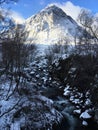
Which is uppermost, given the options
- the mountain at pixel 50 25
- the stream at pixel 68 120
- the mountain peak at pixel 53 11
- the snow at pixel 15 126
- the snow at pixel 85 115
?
the mountain peak at pixel 53 11

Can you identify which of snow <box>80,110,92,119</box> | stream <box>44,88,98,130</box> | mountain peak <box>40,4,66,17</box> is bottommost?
stream <box>44,88,98,130</box>

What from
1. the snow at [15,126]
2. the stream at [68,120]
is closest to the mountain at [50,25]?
the stream at [68,120]

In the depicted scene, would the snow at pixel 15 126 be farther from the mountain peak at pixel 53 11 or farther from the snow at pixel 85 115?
the mountain peak at pixel 53 11

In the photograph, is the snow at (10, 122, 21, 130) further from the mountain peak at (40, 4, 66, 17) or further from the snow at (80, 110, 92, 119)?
the mountain peak at (40, 4, 66, 17)

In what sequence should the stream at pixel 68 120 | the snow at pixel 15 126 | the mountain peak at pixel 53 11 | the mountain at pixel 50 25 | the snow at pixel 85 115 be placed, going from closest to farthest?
the snow at pixel 15 126 < the stream at pixel 68 120 < the snow at pixel 85 115 < the mountain at pixel 50 25 < the mountain peak at pixel 53 11

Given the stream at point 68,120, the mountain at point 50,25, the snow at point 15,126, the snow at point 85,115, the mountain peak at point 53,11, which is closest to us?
the snow at point 15,126

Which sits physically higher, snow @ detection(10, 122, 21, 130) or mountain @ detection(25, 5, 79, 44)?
mountain @ detection(25, 5, 79, 44)

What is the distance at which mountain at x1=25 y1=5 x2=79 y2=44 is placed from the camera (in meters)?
137

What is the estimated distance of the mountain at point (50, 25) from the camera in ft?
450

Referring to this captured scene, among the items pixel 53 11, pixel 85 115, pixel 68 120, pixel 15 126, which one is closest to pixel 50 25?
pixel 53 11

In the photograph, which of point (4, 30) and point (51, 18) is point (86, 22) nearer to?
point (4, 30)

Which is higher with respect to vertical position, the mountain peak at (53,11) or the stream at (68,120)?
the mountain peak at (53,11)

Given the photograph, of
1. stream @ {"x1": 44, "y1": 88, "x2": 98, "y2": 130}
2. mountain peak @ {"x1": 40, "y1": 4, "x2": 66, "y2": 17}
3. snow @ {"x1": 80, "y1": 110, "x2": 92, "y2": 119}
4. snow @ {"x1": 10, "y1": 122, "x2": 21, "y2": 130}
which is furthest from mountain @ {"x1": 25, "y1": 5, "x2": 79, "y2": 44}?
snow @ {"x1": 10, "y1": 122, "x2": 21, "y2": 130}

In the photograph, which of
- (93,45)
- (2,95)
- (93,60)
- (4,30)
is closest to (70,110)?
(2,95)
